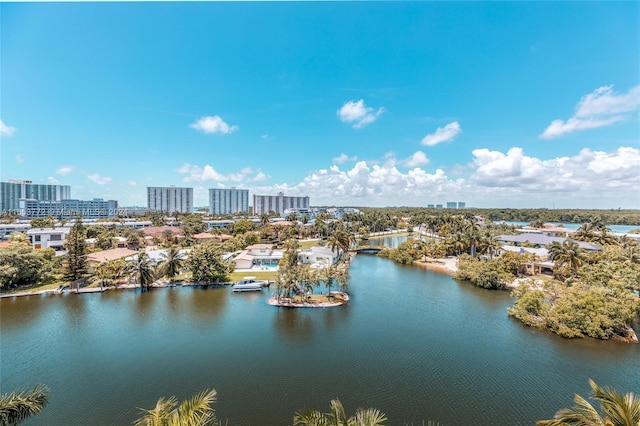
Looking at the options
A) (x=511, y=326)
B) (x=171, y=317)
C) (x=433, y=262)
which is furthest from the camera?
(x=433, y=262)

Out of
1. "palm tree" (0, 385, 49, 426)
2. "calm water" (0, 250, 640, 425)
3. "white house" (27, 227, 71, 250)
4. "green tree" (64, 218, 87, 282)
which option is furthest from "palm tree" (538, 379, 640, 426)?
"white house" (27, 227, 71, 250)

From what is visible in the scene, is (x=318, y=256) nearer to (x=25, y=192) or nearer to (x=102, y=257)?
(x=102, y=257)

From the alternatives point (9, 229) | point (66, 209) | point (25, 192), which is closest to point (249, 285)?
point (9, 229)

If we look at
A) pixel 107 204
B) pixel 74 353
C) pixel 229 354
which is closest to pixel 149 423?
pixel 229 354

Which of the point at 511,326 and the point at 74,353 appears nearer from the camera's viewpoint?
the point at 74,353

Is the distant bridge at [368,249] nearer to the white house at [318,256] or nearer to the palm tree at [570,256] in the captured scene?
the white house at [318,256]

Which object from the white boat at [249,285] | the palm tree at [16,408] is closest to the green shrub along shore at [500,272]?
the white boat at [249,285]

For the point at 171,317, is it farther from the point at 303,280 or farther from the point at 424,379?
the point at 424,379

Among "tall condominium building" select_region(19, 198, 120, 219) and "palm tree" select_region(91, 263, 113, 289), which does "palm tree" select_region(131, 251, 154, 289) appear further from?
"tall condominium building" select_region(19, 198, 120, 219)
